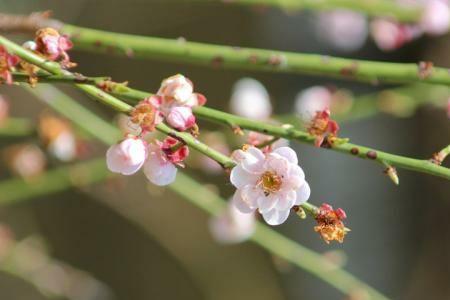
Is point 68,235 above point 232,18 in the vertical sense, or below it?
below

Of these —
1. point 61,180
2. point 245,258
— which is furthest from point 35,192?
point 245,258

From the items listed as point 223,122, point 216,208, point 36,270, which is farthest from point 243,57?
point 36,270

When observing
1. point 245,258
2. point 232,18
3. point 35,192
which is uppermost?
point 232,18

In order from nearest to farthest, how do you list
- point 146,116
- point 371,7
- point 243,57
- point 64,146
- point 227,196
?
1. point 146,116
2. point 243,57
3. point 64,146
4. point 371,7
5. point 227,196

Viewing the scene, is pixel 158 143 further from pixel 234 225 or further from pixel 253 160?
pixel 234 225

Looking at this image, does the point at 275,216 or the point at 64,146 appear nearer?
the point at 275,216

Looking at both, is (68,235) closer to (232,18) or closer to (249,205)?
(232,18)

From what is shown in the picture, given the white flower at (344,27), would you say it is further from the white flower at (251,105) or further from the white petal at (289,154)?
the white petal at (289,154)
